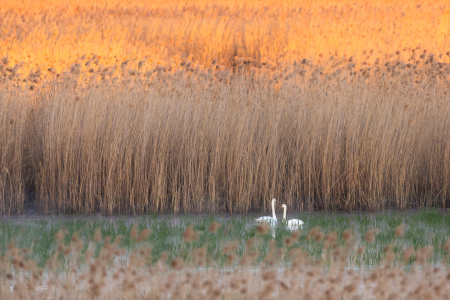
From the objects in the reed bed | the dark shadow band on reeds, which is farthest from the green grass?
the dark shadow band on reeds

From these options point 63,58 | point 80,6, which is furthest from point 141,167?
point 80,6

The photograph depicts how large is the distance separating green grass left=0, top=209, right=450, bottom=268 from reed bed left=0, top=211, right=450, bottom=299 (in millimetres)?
30

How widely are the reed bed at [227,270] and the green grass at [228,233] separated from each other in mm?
30

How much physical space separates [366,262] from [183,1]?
83.4 ft

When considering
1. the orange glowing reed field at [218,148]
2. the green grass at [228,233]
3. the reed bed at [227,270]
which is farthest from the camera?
the orange glowing reed field at [218,148]

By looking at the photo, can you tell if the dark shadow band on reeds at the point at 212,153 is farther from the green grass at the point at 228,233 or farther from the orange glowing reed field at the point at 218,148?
the green grass at the point at 228,233

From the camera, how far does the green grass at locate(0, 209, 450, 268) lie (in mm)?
6465

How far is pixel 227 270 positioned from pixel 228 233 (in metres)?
1.41

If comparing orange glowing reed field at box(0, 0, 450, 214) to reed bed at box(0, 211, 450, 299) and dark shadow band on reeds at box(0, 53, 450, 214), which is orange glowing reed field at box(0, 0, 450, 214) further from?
reed bed at box(0, 211, 450, 299)

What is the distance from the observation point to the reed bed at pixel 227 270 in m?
4.62

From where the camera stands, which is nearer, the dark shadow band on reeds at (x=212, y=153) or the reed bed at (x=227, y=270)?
the reed bed at (x=227, y=270)

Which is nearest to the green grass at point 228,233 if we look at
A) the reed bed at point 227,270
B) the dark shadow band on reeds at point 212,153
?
the reed bed at point 227,270

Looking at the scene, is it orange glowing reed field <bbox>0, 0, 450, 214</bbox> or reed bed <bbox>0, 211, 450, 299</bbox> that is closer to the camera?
reed bed <bbox>0, 211, 450, 299</bbox>

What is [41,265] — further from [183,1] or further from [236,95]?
[183,1]
